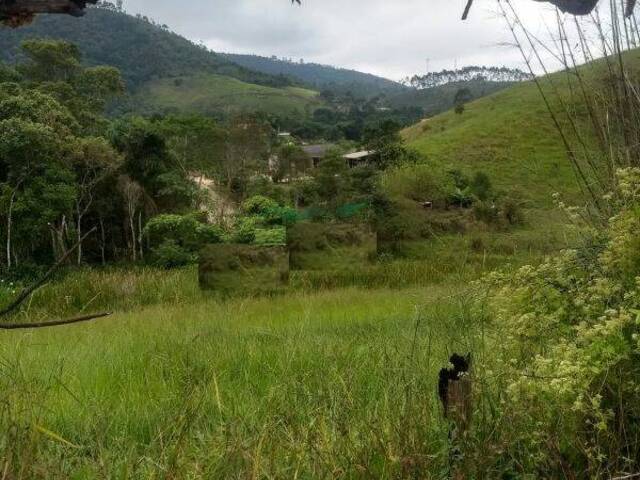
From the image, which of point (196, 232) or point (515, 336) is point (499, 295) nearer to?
point (515, 336)

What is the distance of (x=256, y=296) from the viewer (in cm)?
823

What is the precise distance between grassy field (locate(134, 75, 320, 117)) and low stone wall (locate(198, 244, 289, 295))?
69898 millimetres

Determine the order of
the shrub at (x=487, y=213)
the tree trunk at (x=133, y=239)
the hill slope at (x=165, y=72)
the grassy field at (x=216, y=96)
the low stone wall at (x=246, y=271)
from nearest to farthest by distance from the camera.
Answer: the low stone wall at (x=246, y=271)
the tree trunk at (x=133, y=239)
the shrub at (x=487, y=213)
the grassy field at (x=216, y=96)
the hill slope at (x=165, y=72)

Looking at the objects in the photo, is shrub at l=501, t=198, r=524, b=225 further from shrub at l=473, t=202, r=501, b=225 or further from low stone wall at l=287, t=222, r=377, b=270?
low stone wall at l=287, t=222, r=377, b=270

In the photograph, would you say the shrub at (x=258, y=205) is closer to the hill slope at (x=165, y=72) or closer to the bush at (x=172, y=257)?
the bush at (x=172, y=257)

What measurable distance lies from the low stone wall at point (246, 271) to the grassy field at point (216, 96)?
69898 millimetres

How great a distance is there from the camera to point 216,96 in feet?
292

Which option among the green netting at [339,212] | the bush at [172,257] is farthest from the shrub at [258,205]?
the bush at [172,257]

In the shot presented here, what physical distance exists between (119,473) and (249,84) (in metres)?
99.7

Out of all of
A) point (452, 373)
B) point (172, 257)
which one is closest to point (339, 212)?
point (172, 257)

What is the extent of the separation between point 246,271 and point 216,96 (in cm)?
8404

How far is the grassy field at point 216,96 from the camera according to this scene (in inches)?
3264

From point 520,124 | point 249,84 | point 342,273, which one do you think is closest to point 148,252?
point 342,273

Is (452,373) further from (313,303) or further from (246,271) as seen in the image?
(246,271)
